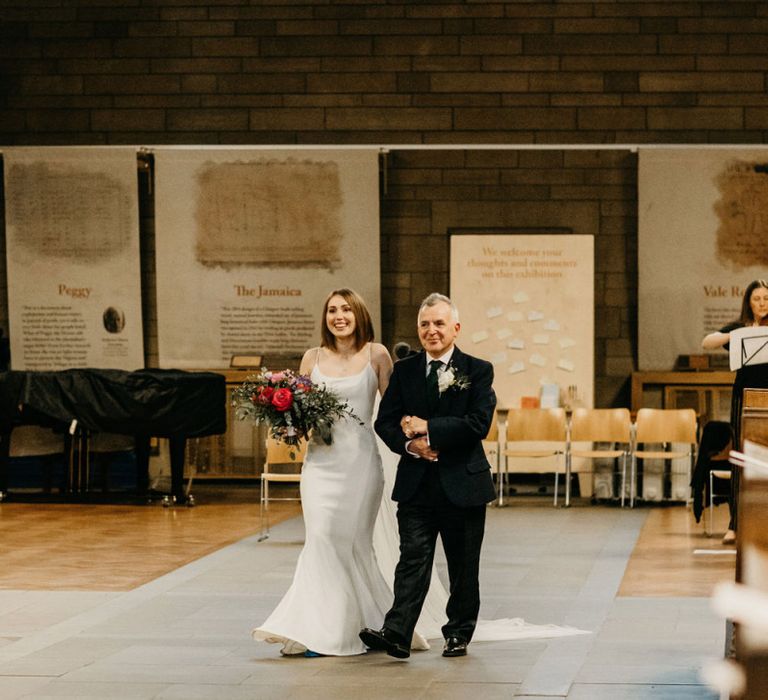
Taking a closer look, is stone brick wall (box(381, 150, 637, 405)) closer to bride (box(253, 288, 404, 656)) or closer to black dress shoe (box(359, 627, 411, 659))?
bride (box(253, 288, 404, 656))

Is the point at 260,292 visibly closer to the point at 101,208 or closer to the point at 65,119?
the point at 101,208

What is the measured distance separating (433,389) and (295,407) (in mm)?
589

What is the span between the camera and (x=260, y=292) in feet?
45.7

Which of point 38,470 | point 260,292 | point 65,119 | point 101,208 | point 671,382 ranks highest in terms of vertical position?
point 65,119

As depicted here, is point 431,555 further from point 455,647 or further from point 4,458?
point 4,458

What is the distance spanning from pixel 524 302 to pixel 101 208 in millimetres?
4316

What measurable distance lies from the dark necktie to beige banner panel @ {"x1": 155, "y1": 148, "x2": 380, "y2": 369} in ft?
26.9

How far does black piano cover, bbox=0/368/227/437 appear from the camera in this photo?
1167cm

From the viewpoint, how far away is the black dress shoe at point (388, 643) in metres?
5.39

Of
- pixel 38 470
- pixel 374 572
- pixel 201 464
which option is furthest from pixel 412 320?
pixel 374 572

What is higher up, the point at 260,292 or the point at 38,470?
the point at 260,292

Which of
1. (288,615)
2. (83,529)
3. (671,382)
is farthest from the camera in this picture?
(671,382)

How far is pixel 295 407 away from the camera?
5730 millimetres

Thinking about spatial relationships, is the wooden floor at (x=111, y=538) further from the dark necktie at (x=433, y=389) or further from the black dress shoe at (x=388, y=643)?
the dark necktie at (x=433, y=389)
